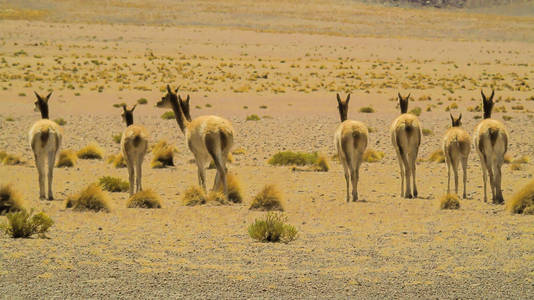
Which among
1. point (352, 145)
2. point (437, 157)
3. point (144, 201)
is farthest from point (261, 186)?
point (437, 157)

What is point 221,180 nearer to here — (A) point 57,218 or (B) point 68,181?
(A) point 57,218

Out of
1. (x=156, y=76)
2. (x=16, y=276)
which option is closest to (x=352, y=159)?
(x=16, y=276)

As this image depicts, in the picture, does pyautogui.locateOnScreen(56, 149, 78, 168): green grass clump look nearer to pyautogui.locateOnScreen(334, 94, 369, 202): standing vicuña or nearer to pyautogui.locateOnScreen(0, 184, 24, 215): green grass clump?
pyautogui.locateOnScreen(0, 184, 24, 215): green grass clump

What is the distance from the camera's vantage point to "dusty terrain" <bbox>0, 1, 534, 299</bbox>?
8164 millimetres

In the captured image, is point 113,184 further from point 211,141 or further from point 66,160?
point 66,160

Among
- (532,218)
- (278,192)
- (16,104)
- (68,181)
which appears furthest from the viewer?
(16,104)

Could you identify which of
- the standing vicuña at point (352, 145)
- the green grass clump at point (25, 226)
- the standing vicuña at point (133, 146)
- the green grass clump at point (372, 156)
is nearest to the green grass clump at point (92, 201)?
the standing vicuña at point (133, 146)

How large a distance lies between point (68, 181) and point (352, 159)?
6014 mm

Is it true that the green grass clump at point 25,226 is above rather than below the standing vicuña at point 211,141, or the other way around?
below

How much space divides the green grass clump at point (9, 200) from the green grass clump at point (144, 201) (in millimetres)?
1697

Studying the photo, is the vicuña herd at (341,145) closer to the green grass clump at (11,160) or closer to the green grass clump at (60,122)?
the green grass clump at (11,160)

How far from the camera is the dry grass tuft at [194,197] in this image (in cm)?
1288

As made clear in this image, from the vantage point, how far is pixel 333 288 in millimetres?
7863

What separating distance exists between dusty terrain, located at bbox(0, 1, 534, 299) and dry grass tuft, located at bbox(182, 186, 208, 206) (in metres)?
0.36
